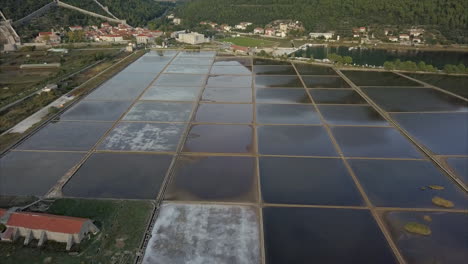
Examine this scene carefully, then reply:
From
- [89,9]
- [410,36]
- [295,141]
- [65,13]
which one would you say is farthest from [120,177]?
[89,9]

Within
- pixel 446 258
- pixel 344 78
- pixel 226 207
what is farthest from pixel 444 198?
pixel 344 78

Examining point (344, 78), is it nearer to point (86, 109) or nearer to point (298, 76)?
point (298, 76)

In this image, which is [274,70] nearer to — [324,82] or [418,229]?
[324,82]

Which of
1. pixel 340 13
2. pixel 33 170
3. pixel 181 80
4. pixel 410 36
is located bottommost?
pixel 33 170

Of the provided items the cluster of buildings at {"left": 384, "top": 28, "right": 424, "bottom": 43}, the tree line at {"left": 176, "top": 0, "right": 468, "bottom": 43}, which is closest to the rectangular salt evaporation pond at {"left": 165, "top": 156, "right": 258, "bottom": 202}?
the cluster of buildings at {"left": 384, "top": 28, "right": 424, "bottom": 43}

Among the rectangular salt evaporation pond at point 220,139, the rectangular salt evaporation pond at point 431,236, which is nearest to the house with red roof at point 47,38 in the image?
the rectangular salt evaporation pond at point 220,139

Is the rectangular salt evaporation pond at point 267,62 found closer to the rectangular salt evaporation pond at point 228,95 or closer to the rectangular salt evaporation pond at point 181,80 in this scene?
the rectangular salt evaporation pond at point 181,80

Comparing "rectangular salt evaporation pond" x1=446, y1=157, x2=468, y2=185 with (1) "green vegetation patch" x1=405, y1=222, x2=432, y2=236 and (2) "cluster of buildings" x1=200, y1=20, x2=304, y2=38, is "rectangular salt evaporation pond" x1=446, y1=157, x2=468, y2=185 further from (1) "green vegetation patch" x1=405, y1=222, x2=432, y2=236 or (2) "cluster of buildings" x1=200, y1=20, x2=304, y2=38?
(2) "cluster of buildings" x1=200, y1=20, x2=304, y2=38
